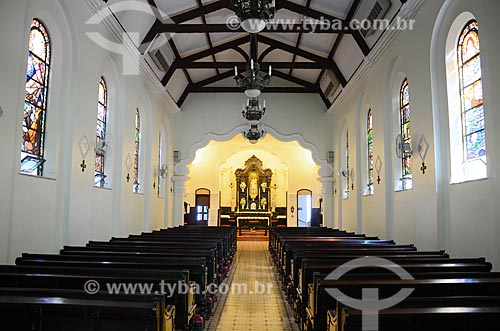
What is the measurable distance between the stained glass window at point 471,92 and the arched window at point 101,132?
550 centimetres

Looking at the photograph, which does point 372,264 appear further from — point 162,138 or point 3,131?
point 162,138

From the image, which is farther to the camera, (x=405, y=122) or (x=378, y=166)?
(x=378, y=166)

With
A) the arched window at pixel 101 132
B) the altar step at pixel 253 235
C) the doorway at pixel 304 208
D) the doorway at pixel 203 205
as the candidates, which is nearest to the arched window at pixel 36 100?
the arched window at pixel 101 132

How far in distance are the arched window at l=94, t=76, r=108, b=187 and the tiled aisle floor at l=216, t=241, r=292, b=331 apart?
9.94ft

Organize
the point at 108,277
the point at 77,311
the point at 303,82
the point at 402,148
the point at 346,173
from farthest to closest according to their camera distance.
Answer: the point at 303,82 < the point at 346,173 < the point at 402,148 < the point at 108,277 < the point at 77,311

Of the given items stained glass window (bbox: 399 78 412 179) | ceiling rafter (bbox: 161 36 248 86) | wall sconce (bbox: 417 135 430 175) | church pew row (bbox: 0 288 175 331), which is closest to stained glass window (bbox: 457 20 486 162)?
wall sconce (bbox: 417 135 430 175)

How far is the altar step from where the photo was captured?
16891mm

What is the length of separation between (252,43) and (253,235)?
1078cm

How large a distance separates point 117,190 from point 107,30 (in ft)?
9.44

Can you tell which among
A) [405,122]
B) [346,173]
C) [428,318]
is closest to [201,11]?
[405,122]

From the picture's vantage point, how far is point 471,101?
4984 millimetres

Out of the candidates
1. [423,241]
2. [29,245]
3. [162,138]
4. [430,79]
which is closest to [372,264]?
[423,241]

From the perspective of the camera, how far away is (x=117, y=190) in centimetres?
759

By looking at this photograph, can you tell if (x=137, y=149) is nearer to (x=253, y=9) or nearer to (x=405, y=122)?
(x=405, y=122)
